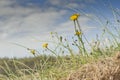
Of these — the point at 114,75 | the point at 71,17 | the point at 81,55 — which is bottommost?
the point at 114,75

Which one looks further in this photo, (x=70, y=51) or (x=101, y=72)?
(x=70, y=51)

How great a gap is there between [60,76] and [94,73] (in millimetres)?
886

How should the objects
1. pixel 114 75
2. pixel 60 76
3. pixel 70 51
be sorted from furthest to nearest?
pixel 70 51 → pixel 60 76 → pixel 114 75

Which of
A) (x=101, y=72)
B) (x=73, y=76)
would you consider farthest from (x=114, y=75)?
(x=73, y=76)

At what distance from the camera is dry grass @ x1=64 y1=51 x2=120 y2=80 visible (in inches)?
132

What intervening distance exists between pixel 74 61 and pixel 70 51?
0.97 feet

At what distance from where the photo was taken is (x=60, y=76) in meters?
4.29

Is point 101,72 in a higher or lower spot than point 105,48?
lower

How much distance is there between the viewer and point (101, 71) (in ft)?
11.3

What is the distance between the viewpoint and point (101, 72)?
11.2 feet

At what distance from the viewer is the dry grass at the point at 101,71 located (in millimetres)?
3362

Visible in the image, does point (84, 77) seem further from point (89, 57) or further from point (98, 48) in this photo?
point (98, 48)

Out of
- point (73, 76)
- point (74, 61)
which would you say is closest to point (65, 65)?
point (74, 61)

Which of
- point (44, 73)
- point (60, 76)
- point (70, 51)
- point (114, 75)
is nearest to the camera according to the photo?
point (114, 75)
